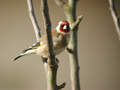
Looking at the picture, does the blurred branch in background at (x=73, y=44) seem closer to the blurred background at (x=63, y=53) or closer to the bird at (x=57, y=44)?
the bird at (x=57, y=44)

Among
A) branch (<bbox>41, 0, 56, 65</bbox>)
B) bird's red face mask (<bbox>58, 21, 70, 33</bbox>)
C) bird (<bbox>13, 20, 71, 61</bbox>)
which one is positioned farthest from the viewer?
bird's red face mask (<bbox>58, 21, 70, 33</bbox>)

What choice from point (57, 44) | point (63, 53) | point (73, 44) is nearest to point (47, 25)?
point (73, 44)

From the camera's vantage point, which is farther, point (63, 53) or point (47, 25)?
point (63, 53)

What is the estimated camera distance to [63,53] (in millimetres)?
3348

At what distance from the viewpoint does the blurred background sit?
3232 millimetres

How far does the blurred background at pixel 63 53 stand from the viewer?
3232mm

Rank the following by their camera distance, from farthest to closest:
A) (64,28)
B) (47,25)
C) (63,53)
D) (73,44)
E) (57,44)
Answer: (63,53)
(64,28)
(57,44)
(73,44)
(47,25)

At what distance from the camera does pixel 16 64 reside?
3252 mm

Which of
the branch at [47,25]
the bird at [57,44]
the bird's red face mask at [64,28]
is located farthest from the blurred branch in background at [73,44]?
the bird's red face mask at [64,28]

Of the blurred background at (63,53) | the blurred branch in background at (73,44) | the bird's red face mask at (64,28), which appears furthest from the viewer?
the blurred background at (63,53)

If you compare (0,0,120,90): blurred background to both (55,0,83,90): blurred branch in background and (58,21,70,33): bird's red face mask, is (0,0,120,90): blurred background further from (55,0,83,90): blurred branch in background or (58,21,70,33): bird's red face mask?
(55,0,83,90): blurred branch in background

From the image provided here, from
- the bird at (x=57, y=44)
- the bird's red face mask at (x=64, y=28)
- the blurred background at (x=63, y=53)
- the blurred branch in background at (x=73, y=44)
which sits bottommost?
the blurred background at (x=63, y=53)

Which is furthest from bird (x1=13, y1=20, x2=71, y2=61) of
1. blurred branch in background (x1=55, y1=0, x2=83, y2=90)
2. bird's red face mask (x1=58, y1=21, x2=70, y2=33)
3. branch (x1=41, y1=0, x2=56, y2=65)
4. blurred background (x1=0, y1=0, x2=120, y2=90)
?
blurred background (x1=0, y1=0, x2=120, y2=90)

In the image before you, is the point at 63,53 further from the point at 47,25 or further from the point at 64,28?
the point at 47,25
